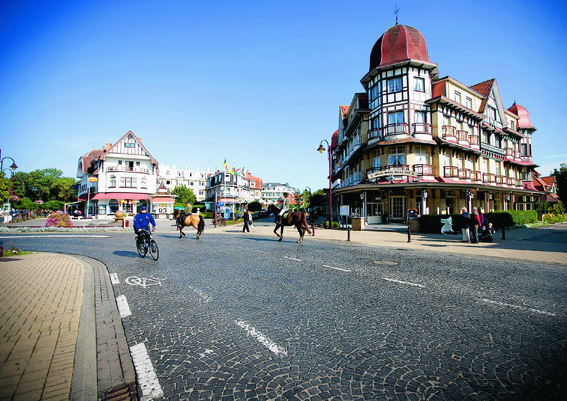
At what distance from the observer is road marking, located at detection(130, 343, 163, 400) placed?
9.04 feet

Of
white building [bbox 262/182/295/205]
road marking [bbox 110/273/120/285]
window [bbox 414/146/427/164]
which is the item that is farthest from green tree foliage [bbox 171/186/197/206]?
white building [bbox 262/182/295/205]

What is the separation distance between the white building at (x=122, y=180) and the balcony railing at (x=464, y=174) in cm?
4674

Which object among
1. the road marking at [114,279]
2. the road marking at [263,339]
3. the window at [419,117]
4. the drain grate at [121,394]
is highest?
the window at [419,117]

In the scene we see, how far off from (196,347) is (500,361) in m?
3.55

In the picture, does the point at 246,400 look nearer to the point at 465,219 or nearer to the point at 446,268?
the point at 446,268

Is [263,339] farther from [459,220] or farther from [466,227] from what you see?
[459,220]

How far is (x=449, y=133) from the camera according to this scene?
30406 mm

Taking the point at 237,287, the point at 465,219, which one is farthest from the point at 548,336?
the point at 465,219

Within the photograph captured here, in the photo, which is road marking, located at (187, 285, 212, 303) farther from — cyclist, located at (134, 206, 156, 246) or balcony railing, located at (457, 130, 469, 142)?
balcony railing, located at (457, 130, 469, 142)

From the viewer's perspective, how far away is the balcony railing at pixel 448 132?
29.9m

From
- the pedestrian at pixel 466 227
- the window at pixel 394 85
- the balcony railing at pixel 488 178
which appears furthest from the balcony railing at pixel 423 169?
the pedestrian at pixel 466 227

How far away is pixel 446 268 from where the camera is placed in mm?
8438

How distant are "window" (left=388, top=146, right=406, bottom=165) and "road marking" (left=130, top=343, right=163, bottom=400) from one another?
2923 centimetres

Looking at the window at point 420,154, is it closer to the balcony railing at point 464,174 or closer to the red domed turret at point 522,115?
the balcony railing at point 464,174
